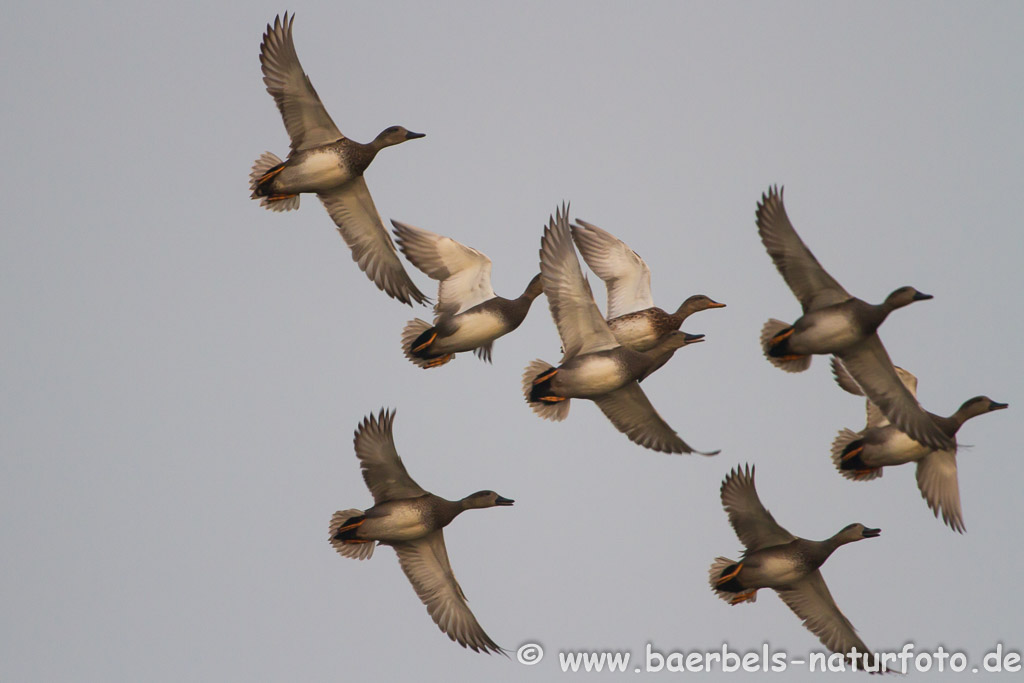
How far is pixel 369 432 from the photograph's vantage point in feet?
61.9

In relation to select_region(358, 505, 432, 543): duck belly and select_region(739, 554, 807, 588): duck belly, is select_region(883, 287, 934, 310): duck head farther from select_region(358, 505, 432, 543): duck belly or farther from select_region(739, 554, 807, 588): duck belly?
select_region(358, 505, 432, 543): duck belly

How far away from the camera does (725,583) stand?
1934cm

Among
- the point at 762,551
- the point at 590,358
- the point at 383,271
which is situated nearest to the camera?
the point at 590,358

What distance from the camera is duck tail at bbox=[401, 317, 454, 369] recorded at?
65.1 feet

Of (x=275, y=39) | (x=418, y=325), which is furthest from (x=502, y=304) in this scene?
(x=275, y=39)

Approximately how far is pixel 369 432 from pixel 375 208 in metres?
3.23

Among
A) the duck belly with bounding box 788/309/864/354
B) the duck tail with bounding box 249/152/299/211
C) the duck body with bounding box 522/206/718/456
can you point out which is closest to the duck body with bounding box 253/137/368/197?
the duck tail with bounding box 249/152/299/211

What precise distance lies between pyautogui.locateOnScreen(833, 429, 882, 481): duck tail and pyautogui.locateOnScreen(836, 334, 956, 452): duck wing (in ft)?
4.67

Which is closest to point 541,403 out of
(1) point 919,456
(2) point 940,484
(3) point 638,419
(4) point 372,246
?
(3) point 638,419

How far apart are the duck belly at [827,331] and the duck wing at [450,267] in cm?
413

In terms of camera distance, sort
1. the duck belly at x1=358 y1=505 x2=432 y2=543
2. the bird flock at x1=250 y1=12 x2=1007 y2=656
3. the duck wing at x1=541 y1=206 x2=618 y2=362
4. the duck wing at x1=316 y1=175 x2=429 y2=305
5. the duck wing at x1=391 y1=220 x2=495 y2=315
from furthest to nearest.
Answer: the duck wing at x1=316 y1=175 x2=429 y2=305
the duck wing at x1=391 y1=220 x2=495 y2=315
the duck belly at x1=358 y1=505 x2=432 y2=543
the bird flock at x1=250 y1=12 x2=1007 y2=656
the duck wing at x1=541 y1=206 x2=618 y2=362

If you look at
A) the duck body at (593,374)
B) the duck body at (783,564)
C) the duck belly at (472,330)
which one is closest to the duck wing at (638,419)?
the duck body at (593,374)

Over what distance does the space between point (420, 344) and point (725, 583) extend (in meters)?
4.88

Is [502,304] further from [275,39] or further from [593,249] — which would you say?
[275,39]
